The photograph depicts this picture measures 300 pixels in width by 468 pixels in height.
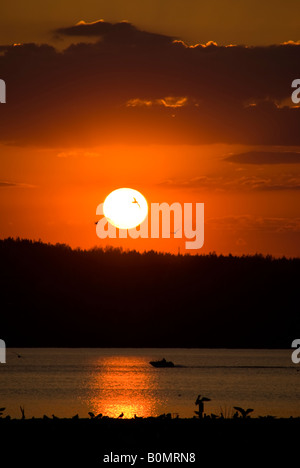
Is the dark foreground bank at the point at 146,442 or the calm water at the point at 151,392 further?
the calm water at the point at 151,392

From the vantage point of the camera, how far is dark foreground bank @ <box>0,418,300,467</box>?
2516 cm

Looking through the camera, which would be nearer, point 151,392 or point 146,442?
point 146,442

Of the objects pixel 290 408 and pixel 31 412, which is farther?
pixel 290 408

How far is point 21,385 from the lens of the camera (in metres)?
123

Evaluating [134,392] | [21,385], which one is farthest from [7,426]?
[21,385]

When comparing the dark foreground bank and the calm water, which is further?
the calm water

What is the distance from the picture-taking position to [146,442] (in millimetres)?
27016

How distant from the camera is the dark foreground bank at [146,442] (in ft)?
82.5

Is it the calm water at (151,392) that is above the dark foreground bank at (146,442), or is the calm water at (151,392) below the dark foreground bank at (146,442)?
above

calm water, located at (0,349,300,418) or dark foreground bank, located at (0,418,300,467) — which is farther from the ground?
calm water, located at (0,349,300,418)

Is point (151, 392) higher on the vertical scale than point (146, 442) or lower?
A: higher
